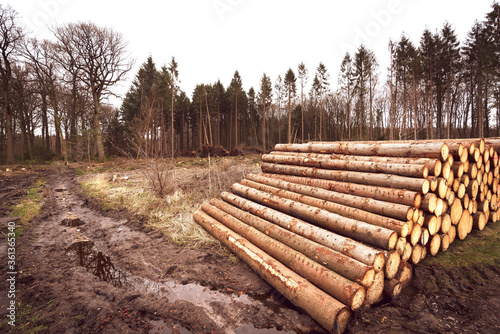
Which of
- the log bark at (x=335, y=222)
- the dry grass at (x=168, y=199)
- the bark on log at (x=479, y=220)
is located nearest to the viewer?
the log bark at (x=335, y=222)

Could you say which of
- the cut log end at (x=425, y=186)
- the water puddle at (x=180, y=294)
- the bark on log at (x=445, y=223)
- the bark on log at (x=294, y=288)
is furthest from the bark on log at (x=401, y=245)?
the water puddle at (x=180, y=294)

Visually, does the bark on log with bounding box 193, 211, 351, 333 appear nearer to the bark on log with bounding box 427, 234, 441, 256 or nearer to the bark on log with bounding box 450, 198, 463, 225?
the bark on log with bounding box 427, 234, 441, 256

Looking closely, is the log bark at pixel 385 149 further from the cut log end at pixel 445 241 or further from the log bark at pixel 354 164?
the cut log end at pixel 445 241

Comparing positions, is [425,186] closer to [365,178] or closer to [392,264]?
[365,178]

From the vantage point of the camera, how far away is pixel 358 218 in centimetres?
371

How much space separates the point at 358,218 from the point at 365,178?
102 centimetres

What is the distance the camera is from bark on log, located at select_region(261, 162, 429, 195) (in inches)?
139

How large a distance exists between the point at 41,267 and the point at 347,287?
15.7 feet

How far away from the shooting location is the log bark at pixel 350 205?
10.9 ft

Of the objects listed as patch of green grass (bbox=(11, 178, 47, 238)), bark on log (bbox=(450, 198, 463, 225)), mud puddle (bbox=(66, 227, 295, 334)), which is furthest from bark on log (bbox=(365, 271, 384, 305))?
patch of green grass (bbox=(11, 178, 47, 238))

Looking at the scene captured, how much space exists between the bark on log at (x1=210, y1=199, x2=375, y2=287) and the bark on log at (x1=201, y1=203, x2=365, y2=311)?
0.07 metres

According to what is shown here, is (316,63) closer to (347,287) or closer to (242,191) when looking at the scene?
(242,191)

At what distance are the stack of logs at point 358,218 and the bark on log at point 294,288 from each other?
0.04 ft

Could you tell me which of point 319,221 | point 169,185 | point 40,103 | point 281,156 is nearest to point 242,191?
point 281,156
